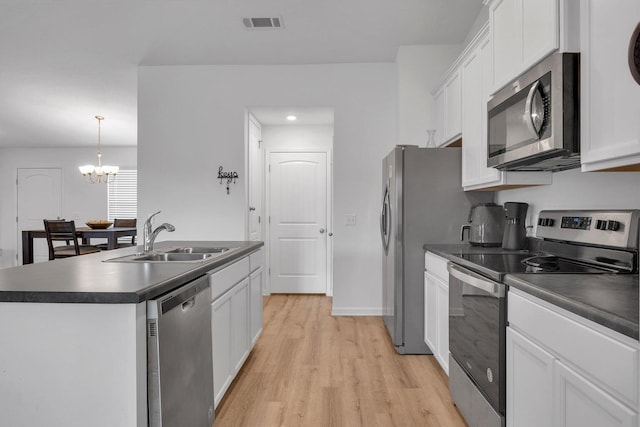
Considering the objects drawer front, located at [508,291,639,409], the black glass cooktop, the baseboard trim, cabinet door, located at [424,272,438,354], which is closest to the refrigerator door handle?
cabinet door, located at [424,272,438,354]

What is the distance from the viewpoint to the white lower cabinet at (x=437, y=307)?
98.3 inches

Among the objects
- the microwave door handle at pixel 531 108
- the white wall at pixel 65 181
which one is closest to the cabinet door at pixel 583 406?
the microwave door handle at pixel 531 108

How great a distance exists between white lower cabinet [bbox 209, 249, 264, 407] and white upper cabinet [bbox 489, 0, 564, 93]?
1.85 metres

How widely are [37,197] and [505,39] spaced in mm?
9079

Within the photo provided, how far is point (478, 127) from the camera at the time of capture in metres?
2.68

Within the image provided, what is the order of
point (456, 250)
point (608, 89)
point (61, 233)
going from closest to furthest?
point (608, 89) < point (456, 250) < point (61, 233)

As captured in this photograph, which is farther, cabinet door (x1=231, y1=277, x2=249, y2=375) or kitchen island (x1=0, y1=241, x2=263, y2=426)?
cabinet door (x1=231, y1=277, x2=249, y2=375)

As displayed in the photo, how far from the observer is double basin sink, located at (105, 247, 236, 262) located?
229 cm

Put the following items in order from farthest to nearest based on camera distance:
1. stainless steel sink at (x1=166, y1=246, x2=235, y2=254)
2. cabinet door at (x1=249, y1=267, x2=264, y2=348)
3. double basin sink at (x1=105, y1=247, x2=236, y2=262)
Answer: cabinet door at (x1=249, y1=267, x2=264, y2=348)
stainless steel sink at (x1=166, y1=246, x2=235, y2=254)
double basin sink at (x1=105, y1=247, x2=236, y2=262)

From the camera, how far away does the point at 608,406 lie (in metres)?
1.01

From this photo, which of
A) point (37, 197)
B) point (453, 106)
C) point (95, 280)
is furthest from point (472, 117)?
point (37, 197)

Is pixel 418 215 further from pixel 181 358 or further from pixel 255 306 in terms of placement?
pixel 181 358

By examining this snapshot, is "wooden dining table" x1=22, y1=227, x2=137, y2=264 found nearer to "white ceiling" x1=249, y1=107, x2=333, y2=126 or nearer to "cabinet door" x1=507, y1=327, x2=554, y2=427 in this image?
"white ceiling" x1=249, y1=107, x2=333, y2=126

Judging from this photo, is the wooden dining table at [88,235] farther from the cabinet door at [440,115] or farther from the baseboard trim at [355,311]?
the cabinet door at [440,115]
